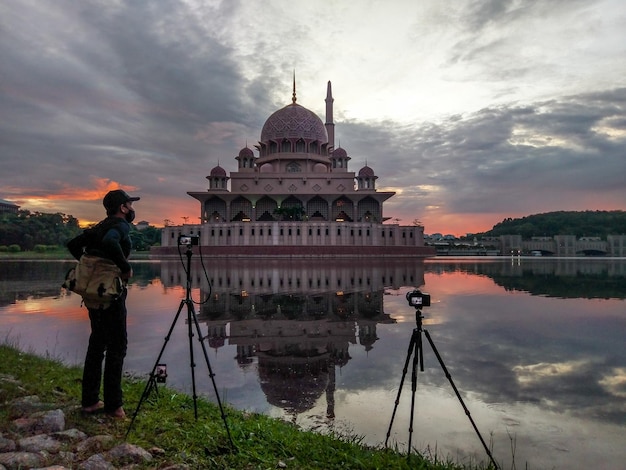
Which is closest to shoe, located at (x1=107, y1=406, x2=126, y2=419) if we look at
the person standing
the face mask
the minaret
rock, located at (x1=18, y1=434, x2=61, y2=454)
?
the person standing

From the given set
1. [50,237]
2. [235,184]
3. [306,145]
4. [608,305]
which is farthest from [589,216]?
[50,237]

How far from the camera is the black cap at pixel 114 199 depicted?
14.6 feet

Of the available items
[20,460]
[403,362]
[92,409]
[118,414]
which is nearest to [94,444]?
[20,460]

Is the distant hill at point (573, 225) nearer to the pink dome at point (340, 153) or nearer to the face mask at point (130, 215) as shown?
the pink dome at point (340, 153)

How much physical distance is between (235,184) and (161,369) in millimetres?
54757

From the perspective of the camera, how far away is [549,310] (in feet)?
38.2

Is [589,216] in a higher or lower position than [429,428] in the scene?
higher

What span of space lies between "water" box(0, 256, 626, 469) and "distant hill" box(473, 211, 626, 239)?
297 ft

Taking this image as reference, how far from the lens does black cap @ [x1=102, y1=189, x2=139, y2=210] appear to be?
14.6 feet

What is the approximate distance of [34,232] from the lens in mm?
61406

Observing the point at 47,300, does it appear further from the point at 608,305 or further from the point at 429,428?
the point at 608,305

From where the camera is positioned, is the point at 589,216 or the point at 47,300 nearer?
the point at 47,300

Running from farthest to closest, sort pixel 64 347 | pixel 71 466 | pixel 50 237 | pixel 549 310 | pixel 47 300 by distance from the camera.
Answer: pixel 50 237
pixel 47 300
pixel 549 310
pixel 64 347
pixel 71 466

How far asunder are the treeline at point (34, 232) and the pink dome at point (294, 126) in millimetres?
28004
